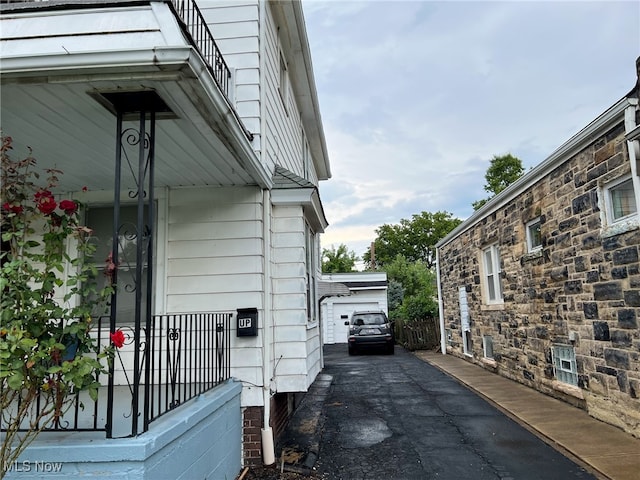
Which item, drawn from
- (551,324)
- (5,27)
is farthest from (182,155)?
(551,324)

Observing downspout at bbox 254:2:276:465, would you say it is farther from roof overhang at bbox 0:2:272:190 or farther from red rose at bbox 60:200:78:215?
red rose at bbox 60:200:78:215

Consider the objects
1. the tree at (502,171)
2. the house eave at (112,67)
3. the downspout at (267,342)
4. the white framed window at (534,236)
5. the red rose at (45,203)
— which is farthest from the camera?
the tree at (502,171)

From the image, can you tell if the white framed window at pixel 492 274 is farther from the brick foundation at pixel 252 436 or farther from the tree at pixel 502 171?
the tree at pixel 502 171

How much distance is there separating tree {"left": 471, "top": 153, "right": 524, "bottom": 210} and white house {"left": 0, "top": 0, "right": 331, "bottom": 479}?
21811 millimetres

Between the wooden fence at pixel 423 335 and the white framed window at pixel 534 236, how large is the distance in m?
8.22

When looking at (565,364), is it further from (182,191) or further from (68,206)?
(68,206)

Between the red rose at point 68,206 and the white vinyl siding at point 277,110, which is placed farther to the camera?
the white vinyl siding at point 277,110

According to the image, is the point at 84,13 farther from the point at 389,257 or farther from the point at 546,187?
the point at 389,257

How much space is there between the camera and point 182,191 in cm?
480

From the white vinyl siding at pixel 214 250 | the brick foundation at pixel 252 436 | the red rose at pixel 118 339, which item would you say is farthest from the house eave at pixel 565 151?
the red rose at pixel 118 339

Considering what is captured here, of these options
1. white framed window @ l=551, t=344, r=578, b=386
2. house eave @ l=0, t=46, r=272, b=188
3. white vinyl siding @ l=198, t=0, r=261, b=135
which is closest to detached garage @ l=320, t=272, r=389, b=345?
→ white framed window @ l=551, t=344, r=578, b=386

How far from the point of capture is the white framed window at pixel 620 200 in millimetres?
4855

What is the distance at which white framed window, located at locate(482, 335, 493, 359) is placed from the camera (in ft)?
32.1

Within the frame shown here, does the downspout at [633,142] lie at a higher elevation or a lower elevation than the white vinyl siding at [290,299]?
higher
